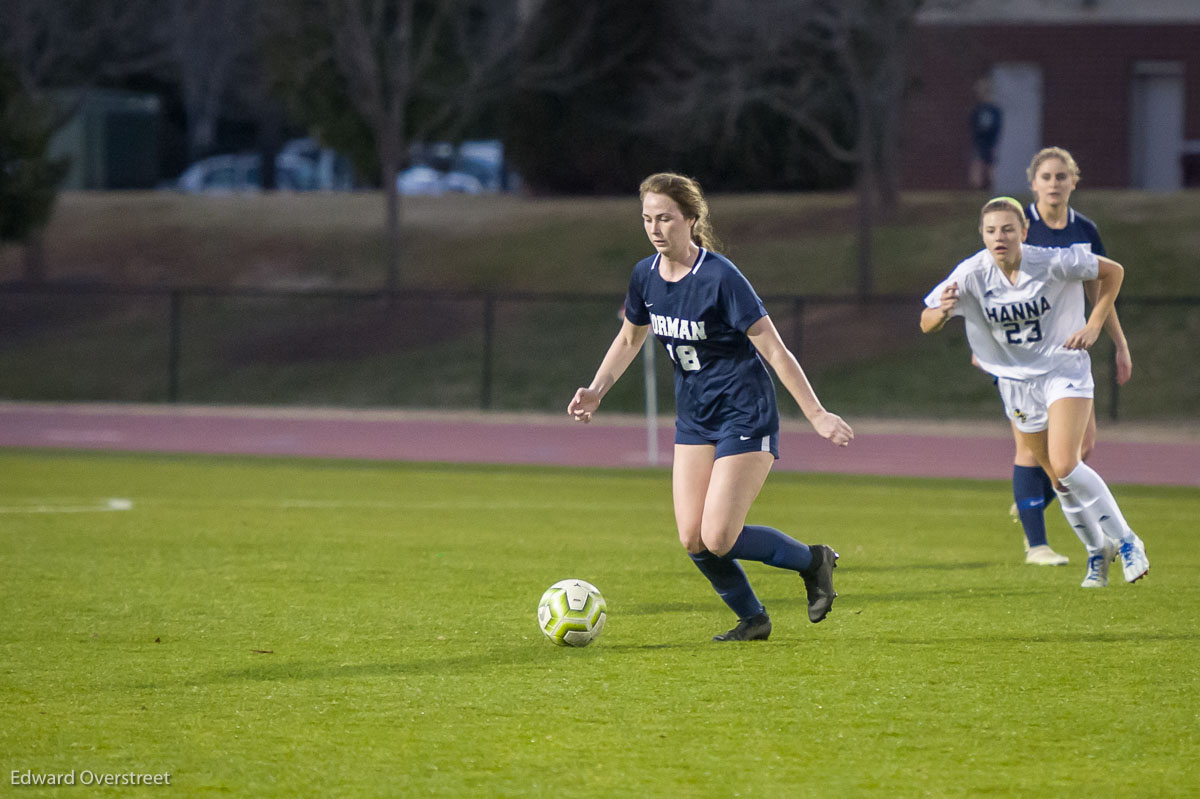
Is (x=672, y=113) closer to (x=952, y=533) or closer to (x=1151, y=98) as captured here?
(x=1151, y=98)

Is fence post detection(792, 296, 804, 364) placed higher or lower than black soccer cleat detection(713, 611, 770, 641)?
lower

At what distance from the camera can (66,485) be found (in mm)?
15328

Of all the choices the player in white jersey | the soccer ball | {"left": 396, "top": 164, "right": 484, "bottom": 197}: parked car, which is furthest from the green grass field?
{"left": 396, "top": 164, "right": 484, "bottom": 197}: parked car

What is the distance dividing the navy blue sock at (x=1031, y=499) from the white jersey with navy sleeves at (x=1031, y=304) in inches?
44.2

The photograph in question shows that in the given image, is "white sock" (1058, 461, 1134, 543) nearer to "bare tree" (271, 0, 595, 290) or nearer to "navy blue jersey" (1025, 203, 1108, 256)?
"navy blue jersey" (1025, 203, 1108, 256)

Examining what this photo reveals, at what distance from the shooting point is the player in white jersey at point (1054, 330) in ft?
29.0

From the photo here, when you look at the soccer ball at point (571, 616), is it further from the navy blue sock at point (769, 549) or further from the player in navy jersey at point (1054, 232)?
the player in navy jersey at point (1054, 232)

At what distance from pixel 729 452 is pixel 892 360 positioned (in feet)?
62.7

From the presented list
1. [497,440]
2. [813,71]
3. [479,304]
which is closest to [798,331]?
[497,440]

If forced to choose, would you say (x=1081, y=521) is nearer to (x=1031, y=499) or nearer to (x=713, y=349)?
(x=1031, y=499)

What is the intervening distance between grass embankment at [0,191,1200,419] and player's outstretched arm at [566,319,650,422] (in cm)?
1683

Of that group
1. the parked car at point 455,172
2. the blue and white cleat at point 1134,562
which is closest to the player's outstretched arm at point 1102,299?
the blue and white cleat at point 1134,562

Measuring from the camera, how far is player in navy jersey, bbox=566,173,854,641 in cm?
716

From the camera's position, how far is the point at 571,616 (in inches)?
293
